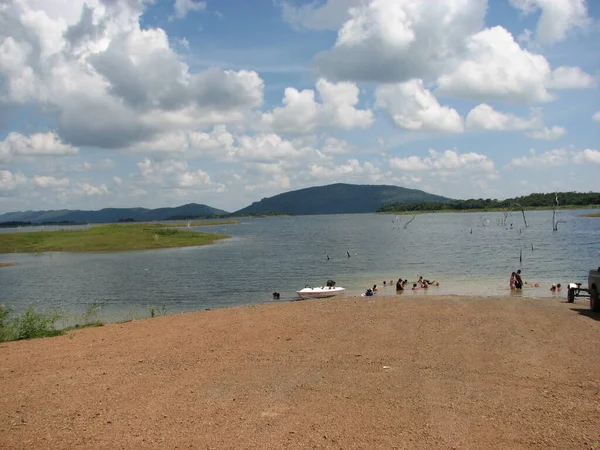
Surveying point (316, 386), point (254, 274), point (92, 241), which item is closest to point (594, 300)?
point (316, 386)

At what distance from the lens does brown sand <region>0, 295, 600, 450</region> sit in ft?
28.8

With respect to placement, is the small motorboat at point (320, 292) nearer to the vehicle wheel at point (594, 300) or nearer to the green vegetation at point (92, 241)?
the vehicle wheel at point (594, 300)

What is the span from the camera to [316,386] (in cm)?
1130

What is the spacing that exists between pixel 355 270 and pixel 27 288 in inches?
1283

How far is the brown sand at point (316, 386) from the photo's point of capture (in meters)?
8.77

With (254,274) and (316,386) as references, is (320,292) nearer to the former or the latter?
(254,274)

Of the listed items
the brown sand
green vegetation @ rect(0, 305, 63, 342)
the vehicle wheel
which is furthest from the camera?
the vehicle wheel

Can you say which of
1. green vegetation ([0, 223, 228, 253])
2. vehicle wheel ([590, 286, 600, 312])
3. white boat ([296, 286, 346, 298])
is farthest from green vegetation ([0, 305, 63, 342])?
green vegetation ([0, 223, 228, 253])

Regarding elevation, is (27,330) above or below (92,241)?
above

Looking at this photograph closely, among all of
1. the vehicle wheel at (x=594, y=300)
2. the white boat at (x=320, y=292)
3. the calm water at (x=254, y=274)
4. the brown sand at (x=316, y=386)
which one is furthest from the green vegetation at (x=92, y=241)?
the vehicle wheel at (x=594, y=300)

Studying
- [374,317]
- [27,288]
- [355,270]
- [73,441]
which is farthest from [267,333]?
[27,288]

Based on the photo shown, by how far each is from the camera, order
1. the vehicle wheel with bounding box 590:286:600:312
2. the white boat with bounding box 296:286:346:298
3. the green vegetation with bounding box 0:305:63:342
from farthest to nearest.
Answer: the white boat with bounding box 296:286:346:298
the vehicle wheel with bounding box 590:286:600:312
the green vegetation with bounding box 0:305:63:342

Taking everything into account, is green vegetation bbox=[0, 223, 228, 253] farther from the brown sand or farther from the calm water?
the brown sand

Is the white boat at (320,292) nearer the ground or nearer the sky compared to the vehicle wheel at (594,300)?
nearer the ground
